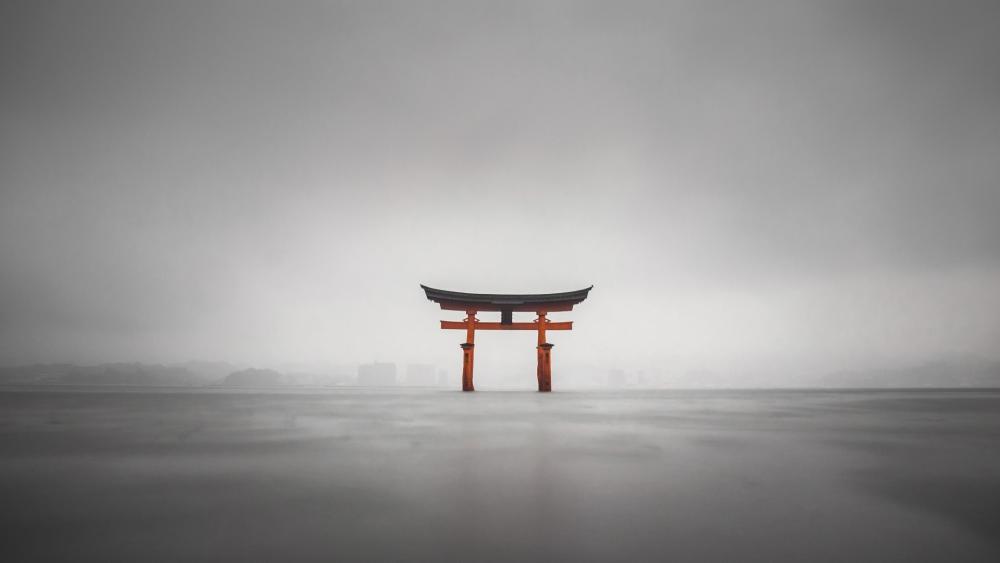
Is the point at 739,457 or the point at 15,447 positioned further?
the point at 15,447

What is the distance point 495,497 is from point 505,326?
13859 mm

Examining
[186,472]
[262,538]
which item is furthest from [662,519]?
[186,472]

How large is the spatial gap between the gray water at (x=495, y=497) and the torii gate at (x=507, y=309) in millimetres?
11418

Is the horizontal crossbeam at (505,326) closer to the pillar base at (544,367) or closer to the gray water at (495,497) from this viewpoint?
the pillar base at (544,367)

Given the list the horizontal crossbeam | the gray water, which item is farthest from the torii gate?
the gray water

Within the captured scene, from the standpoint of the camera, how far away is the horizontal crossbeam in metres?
14.9

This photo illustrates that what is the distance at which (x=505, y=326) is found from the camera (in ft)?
50.4

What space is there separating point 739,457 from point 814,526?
4.34 ft

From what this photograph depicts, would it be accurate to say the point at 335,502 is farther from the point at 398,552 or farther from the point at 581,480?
the point at 581,480

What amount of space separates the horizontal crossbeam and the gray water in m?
11.6

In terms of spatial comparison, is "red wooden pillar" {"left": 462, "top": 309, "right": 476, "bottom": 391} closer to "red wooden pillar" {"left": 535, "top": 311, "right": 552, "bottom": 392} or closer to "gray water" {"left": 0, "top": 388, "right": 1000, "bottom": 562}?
"red wooden pillar" {"left": 535, "top": 311, "right": 552, "bottom": 392}

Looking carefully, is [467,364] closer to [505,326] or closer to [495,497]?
[505,326]

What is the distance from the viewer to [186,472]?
1.99m

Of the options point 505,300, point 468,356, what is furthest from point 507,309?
point 468,356
